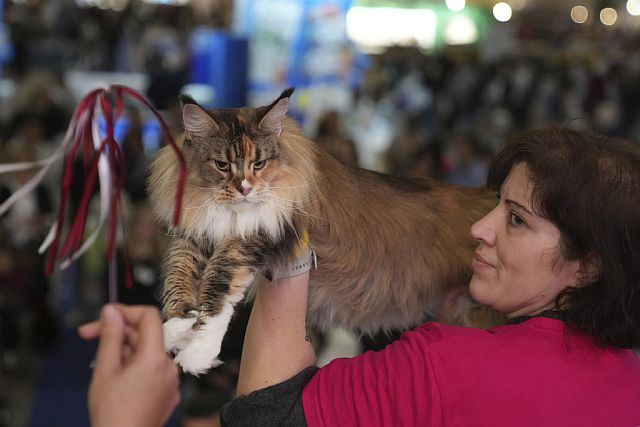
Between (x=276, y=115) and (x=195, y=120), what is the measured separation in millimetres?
171

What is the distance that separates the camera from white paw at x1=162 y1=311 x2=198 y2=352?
1.34 m

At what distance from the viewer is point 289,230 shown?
1526 mm

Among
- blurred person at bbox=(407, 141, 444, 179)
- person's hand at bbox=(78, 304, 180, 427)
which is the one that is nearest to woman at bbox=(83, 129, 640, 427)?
person's hand at bbox=(78, 304, 180, 427)

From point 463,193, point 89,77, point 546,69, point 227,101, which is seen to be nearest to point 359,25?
point 546,69

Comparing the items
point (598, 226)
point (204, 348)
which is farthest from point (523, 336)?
point (204, 348)

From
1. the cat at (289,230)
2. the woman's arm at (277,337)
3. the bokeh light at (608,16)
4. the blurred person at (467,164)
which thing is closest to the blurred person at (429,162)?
the blurred person at (467,164)

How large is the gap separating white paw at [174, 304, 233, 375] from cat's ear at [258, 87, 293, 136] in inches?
16.4

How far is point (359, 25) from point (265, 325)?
13.1 metres

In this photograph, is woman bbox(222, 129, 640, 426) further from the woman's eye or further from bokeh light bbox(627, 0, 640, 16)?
bokeh light bbox(627, 0, 640, 16)

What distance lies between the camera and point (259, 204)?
1537mm

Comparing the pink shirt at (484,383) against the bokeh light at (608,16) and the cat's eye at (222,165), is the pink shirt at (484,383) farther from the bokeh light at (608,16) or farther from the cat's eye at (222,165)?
the bokeh light at (608,16)

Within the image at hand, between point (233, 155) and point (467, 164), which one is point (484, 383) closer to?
point (233, 155)

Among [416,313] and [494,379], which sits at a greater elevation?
[494,379]

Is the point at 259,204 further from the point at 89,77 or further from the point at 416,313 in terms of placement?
the point at 89,77
